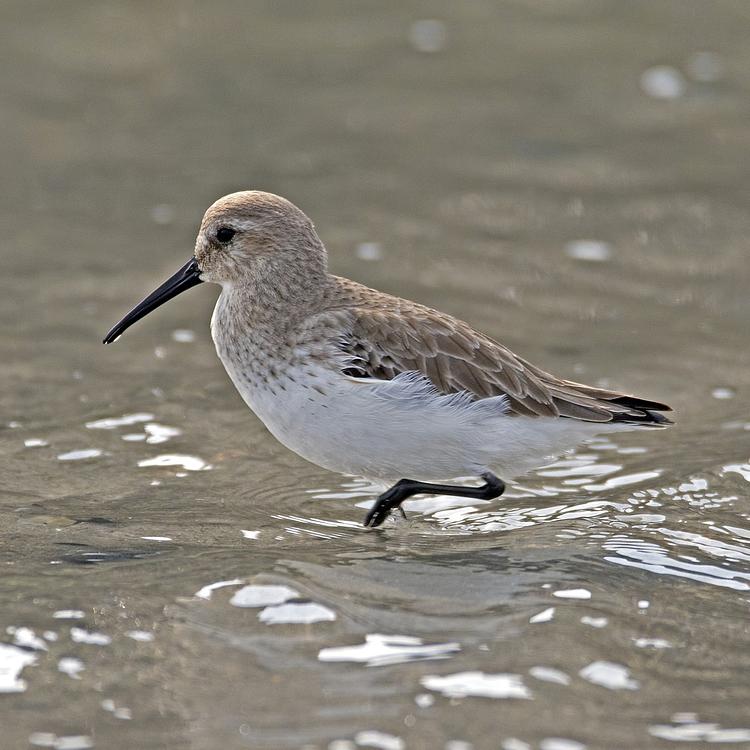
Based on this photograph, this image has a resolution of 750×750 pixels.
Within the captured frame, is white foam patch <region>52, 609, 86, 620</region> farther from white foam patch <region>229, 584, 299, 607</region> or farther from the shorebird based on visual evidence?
the shorebird

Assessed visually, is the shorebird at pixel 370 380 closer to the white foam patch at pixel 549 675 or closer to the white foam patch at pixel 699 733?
the white foam patch at pixel 549 675

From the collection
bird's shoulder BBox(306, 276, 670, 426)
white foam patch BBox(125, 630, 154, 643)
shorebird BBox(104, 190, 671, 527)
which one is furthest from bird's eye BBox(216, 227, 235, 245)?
white foam patch BBox(125, 630, 154, 643)

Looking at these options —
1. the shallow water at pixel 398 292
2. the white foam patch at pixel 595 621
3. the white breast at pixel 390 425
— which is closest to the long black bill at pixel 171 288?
the white breast at pixel 390 425

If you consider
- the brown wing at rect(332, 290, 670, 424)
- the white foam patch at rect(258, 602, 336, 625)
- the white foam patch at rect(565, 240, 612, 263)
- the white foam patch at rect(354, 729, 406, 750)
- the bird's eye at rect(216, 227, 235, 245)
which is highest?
the bird's eye at rect(216, 227, 235, 245)

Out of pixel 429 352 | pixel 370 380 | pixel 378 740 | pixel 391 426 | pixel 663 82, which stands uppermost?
pixel 663 82

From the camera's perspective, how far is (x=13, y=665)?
493cm

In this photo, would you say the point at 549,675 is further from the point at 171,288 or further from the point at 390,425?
the point at 171,288

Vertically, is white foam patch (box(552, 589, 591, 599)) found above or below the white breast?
below

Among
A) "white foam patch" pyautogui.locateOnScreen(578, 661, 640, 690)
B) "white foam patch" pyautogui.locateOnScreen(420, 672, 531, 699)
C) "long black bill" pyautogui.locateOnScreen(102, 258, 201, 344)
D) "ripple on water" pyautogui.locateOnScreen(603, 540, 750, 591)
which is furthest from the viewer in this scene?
"long black bill" pyautogui.locateOnScreen(102, 258, 201, 344)

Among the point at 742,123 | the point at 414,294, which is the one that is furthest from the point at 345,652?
the point at 742,123

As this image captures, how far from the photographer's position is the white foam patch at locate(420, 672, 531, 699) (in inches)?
185

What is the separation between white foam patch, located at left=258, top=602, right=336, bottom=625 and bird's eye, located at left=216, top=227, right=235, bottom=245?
2261mm

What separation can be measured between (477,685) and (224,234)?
9.94ft

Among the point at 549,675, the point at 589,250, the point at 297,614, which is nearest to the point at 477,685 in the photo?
the point at 549,675
